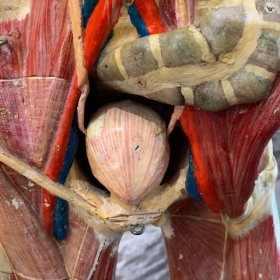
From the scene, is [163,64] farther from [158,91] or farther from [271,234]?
[271,234]

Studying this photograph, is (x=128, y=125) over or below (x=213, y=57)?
below

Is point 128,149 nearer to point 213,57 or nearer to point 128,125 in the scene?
point 128,125

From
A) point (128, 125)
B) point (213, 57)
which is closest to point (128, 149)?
point (128, 125)

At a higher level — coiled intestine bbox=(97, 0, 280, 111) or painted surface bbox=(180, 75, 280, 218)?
coiled intestine bbox=(97, 0, 280, 111)

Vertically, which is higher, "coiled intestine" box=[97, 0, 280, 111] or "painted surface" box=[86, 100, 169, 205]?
"coiled intestine" box=[97, 0, 280, 111]

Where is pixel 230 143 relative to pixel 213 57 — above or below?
below

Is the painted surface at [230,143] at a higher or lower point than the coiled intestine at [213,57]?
lower

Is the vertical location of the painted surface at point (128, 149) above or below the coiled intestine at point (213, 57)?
below

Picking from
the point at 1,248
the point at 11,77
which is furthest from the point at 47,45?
the point at 1,248
